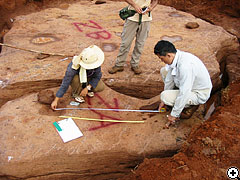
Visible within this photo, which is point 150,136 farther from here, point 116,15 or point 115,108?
point 116,15

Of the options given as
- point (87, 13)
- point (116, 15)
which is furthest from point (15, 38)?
point (116, 15)

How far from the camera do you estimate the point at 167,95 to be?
3361mm

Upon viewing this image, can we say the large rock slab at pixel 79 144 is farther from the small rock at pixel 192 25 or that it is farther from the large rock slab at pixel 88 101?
the small rock at pixel 192 25

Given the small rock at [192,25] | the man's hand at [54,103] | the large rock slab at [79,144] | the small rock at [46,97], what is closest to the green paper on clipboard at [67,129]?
the large rock slab at [79,144]

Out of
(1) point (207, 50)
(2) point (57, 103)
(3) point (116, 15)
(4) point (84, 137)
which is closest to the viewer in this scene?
(4) point (84, 137)

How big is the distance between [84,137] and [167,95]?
1.33 m

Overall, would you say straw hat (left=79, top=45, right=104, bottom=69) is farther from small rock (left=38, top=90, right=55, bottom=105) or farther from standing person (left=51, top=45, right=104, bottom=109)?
small rock (left=38, top=90, right=55, bottom=105)

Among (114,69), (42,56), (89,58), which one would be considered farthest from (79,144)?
(42,56)

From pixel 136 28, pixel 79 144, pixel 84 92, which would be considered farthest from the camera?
pixel 136 28

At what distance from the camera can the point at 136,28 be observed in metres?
4.00

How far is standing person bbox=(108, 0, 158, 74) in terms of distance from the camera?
3801mm

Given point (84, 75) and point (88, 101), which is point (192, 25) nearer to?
point (88, 101)

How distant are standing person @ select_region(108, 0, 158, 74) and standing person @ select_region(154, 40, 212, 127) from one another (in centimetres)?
102

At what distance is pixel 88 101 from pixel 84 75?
1.94 feet
